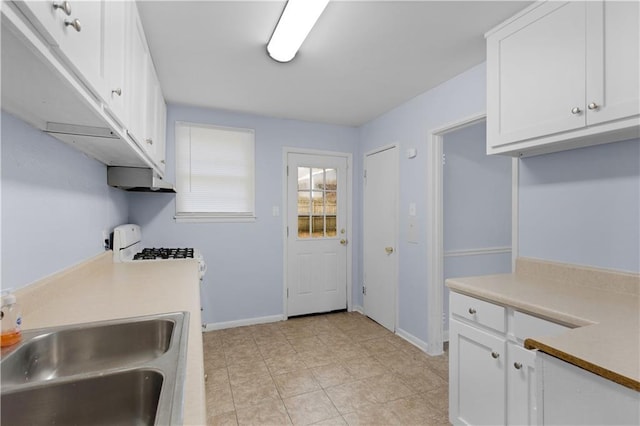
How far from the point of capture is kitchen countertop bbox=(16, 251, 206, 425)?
0.79 meters

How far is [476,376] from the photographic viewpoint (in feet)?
5.28

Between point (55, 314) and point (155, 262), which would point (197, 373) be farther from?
point (155, 262)

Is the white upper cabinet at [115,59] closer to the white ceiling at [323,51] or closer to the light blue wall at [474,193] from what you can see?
the white ceiling at [323,51]

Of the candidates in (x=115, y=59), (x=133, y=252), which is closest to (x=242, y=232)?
(x=133, y=252)

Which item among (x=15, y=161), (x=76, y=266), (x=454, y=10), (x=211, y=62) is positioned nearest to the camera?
(x=15, y=161)

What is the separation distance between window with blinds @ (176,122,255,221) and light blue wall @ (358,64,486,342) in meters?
1.67

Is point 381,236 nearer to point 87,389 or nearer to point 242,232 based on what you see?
point 242,232

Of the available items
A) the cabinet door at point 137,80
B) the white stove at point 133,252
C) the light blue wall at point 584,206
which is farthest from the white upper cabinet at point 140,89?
the light blue wall at point 584,206

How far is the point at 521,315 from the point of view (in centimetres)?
140

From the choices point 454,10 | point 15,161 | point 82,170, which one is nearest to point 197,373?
point 15,161

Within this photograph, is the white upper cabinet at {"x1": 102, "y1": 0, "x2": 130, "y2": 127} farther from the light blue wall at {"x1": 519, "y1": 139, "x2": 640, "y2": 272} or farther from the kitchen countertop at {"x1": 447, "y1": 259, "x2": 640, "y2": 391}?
the light blue wall at {"x1": 519, "y1": 139, "x2": 640, "y2": 272}

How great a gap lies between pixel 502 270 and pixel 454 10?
278cm

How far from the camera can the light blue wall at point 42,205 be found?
112cm

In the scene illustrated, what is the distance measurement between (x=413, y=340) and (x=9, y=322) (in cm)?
297
